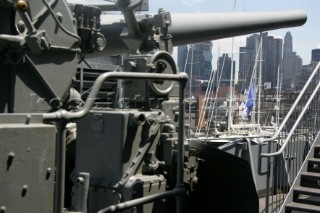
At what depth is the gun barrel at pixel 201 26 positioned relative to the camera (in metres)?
6.73

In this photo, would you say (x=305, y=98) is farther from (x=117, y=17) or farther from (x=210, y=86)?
(x=210, y=86)

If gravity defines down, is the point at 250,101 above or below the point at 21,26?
above

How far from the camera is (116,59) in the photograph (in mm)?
10742

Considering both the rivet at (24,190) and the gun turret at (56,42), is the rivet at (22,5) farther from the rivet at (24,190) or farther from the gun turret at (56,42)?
the rivet at (24,190)

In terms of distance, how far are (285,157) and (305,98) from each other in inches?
50.0

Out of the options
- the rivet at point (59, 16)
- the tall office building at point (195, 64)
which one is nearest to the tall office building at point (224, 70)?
the tall office building at point (195, 64)

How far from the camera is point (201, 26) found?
717 centimetres

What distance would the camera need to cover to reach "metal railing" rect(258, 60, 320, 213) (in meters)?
6.37

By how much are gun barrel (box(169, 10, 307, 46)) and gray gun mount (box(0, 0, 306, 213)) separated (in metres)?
1.74

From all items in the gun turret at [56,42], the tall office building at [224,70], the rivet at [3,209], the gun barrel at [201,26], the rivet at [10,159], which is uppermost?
the tall office building at [224,70]

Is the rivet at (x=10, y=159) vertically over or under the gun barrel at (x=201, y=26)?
under

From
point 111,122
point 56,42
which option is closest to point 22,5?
point 56,42

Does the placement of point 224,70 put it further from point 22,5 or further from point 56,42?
point 22,5

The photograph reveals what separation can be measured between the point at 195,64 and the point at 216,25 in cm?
2286
